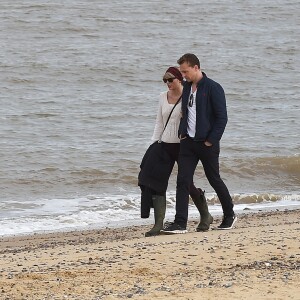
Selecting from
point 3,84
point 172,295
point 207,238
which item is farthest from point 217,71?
point 172,295

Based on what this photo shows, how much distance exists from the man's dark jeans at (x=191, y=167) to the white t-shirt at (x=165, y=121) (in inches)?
7.9

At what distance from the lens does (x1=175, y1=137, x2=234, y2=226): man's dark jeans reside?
30.1ft

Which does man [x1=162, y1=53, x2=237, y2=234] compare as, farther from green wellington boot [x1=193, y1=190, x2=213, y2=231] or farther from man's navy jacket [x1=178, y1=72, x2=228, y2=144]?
green wellington boot [x1=193, y1=190, x2=213, y2=231]

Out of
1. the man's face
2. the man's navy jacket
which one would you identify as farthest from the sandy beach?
the man's face

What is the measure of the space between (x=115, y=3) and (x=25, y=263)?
93.4 feet

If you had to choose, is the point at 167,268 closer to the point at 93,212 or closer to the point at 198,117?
the point at 198,117

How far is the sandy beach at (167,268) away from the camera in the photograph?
263 inches

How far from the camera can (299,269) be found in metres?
7.21

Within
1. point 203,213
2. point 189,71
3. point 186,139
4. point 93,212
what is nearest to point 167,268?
point 186,139

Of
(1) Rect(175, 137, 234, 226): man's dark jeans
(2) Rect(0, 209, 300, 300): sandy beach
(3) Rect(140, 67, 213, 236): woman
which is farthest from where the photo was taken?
(3) Rect(140, 67, 213, 236): woman

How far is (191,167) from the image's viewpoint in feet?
30.5

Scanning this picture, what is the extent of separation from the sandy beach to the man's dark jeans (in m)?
0.29

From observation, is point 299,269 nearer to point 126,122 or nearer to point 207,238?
point 207,238

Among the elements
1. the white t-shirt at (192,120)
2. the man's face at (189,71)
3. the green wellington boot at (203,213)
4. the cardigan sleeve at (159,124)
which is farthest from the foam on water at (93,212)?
the man's face at (189,71)
